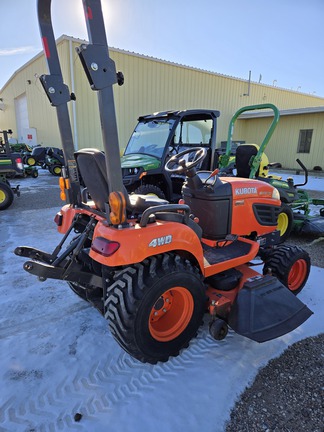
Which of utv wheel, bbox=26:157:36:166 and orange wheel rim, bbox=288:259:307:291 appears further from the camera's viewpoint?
utv wheel, bbox=26:157:36:166

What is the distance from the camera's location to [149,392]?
5.82ft

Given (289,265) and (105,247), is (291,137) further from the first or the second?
(105,247)

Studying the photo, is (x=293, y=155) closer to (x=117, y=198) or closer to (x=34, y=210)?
(x=34, y=210)


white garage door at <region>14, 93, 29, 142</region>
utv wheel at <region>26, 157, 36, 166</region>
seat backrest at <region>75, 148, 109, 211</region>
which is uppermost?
white garage door at <region>14, 93, 29, 142</region>

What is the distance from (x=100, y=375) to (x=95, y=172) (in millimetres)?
1327

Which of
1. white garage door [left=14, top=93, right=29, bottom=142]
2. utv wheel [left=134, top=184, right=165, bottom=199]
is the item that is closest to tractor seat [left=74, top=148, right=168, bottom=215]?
utv wheel [left=134, top=184, right=165, bottom=199]

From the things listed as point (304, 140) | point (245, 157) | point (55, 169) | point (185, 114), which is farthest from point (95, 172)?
point (304, 140)

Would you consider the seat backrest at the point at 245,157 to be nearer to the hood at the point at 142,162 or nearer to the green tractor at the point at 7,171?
the hood at the point at 142,162

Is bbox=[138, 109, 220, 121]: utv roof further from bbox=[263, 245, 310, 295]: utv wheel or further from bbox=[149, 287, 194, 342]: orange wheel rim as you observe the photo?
bbox=[149, 287, 194, 342]: orange wheel rim

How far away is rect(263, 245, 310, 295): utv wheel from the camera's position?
2641 mm

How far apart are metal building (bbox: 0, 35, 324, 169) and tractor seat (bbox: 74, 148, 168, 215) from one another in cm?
1132

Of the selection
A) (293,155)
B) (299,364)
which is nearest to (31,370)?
(299,364)

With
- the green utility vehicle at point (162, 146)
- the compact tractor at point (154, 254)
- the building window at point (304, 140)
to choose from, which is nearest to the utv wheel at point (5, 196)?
the green utility vehicle at point (162, 146)

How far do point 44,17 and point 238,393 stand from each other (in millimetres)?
2902
